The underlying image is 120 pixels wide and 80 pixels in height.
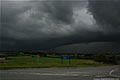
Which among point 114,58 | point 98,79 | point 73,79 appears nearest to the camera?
point 98,79

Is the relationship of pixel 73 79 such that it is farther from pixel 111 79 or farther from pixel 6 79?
pixel 6 79

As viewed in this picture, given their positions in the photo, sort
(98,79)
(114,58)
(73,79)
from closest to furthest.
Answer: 1. (98,79)
2. (73,79)
3. (114,58)

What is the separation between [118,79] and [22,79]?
28.7ft

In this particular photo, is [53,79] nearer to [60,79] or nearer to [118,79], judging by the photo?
[60,79]

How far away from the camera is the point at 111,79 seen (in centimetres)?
827

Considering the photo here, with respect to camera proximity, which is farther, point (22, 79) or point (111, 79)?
point (22, 79)

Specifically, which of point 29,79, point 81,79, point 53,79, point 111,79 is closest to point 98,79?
point 111,79

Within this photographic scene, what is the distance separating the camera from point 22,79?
13.1 metres

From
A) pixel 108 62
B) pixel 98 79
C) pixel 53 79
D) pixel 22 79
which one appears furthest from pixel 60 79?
pixel 108 62

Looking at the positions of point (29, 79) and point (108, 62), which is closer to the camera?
point (29, 79)

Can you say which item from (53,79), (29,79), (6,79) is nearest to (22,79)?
(29,79)

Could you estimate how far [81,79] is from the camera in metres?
12.9

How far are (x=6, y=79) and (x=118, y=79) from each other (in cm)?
997

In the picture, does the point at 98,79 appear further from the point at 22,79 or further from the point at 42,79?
the point at 22,79
